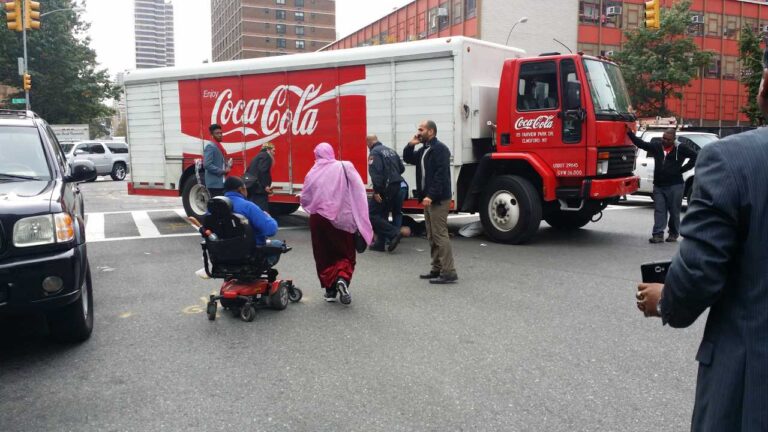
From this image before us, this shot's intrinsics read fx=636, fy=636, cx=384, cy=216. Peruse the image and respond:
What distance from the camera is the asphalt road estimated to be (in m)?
3.74

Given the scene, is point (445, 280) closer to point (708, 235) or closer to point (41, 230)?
point (41, 230)

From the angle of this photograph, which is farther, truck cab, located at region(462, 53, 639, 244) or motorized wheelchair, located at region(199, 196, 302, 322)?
truck cab, located at region(462, 53, 639, 244)

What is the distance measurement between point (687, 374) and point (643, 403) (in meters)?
0.71

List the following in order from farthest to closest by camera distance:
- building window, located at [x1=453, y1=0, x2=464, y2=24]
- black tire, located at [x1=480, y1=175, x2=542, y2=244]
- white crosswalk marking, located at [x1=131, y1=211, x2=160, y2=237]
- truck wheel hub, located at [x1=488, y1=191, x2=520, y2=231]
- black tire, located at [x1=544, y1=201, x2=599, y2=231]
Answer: building window, located at [x1=453, y1=0, x2=464, y2=24]
white crosswalk marking, located at [x1=131, y1=211, x2=160, y2=237]
black tire, located at [x1=544, y1=201, x2=599, y2=231]
truck wheel hub, located at [x1=488, y1=191, x2=520, y2=231]
black tire, located at [x1=480, y1=175, x2=542, y2=244]

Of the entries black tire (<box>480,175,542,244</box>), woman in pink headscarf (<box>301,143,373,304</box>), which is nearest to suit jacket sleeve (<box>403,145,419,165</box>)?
→ black tire (<box>480,175,542,244</box>)

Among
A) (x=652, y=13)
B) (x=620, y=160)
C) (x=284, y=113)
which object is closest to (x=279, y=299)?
(x=620, y=160)

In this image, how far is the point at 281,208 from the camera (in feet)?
44.7

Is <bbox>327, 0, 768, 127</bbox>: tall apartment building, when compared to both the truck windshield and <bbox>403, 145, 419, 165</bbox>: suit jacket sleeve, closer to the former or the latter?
the truck windshield

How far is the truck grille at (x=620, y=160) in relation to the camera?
962 centimetres

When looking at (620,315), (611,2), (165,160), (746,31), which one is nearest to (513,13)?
(611,2)

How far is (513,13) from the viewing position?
46.5 meters

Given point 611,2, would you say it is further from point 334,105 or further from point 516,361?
point 516,361

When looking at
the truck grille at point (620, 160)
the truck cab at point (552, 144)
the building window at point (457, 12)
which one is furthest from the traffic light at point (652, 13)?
the building window at point (457, 12)

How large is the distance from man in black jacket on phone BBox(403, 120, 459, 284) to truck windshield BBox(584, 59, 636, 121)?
324 cm
